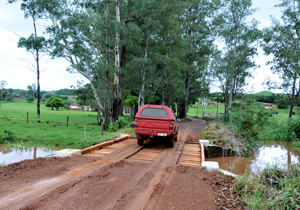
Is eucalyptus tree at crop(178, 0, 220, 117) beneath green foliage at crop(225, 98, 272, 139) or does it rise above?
above

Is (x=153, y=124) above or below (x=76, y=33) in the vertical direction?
below

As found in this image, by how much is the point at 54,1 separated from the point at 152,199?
21.6 m

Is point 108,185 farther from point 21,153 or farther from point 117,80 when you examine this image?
point 117,80

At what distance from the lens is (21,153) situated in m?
10.9

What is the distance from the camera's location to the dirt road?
13.6 ft

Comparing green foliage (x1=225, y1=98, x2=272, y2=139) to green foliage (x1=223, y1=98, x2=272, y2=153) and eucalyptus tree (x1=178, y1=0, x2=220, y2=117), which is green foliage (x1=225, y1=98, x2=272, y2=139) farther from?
eucalyptus tree (x1=178, y1=0, x2=220, y2=117)

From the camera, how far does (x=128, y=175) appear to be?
5848 mm

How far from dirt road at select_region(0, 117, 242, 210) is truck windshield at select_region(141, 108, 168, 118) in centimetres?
308

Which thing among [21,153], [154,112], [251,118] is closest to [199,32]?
[251,118]

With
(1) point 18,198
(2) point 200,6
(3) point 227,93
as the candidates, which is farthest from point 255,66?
(1) point 18,198

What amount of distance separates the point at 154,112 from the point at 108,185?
5.44m

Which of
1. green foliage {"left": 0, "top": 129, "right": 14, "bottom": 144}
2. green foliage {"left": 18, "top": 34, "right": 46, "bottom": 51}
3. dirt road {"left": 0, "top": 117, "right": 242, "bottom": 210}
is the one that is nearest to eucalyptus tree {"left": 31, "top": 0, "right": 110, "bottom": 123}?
green foliage {"left": 18, "top": 34, "right": 46, "bottom": 51}

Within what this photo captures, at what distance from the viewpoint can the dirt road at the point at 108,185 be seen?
4.16 meters

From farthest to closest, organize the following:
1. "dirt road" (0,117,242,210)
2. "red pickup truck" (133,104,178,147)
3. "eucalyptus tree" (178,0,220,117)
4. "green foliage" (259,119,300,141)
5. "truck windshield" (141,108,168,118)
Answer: "eucalyptus tree" (178,0,220,117), "green foliage" (259,119,300,141), "truck windshield" (141,108,168,118), "red pickup truck" (133,104,178,147), "dirt road" (0,117,242,210)
